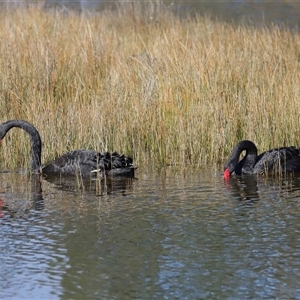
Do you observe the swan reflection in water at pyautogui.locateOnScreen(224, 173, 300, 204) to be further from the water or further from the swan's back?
the swan's back

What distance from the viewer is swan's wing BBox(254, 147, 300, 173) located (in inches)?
375

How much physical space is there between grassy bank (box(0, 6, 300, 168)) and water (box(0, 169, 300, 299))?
52.6 inches

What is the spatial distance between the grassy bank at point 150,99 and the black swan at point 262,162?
0.58 meters

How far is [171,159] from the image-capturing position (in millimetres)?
10352

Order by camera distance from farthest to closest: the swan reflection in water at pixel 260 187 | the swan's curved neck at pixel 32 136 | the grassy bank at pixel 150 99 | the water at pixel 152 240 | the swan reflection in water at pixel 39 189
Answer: the grassy bank at pixel 150 99
the swan's curved neck at pixel 32 136
the swan reflection in water at pixel 260 187
the swan reflection in water at pixel 39 189
the water at pixel 152 240

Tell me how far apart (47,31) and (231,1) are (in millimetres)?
9826

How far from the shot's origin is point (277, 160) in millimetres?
9484

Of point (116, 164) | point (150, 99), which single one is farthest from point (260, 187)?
point (150, 99)

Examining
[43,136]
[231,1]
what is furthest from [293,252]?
[231,1]

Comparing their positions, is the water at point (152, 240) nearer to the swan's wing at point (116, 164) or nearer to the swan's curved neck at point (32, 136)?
the swan's wing at point (116, 164)

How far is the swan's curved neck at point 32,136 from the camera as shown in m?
→ 9.98

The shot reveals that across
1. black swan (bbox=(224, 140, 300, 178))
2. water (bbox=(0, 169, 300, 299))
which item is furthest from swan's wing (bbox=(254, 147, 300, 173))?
water (bbox=(0, 169, 300, 299))

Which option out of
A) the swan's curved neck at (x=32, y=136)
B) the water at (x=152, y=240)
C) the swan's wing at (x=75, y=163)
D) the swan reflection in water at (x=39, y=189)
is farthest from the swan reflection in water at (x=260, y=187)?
the swan's curved neck at (x=32, y=136)

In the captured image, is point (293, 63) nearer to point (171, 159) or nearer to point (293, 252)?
point (171, 159)
